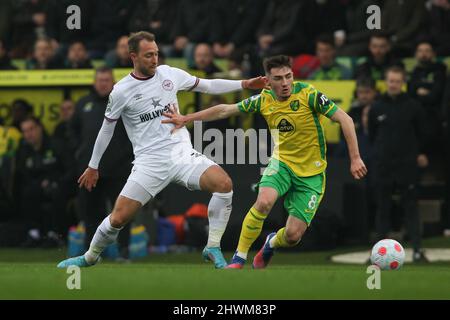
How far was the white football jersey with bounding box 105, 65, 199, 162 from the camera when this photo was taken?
40.2ft

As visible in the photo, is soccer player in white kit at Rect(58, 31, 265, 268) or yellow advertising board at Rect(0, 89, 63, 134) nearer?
soccer player in white kit at Rect(58, 31, 265, 268)

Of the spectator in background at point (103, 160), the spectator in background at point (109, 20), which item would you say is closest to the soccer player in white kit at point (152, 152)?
Answer: the spectator in background at point (103, 160)

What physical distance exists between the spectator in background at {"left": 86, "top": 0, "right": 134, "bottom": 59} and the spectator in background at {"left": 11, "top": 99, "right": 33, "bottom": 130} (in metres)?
2.29

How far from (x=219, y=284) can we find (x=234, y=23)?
988cm

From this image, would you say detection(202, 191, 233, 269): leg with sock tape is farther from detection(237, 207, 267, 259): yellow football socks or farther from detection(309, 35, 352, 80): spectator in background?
detection(309, 35, 352, 80): spectator in background

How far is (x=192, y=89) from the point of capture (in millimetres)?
12672

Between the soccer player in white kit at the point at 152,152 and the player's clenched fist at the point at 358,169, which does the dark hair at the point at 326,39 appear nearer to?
the soccer player in white kit at the point at 152,152

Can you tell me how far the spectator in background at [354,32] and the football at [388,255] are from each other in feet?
21.5

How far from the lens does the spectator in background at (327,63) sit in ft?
58.0

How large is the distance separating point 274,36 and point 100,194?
469 centimetres

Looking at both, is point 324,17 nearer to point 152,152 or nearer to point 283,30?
point 283,30

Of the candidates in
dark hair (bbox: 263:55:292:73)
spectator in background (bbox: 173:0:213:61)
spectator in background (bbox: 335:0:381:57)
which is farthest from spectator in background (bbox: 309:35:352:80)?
dark hair (bbox: 263:55:292:73)

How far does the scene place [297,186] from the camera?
12.4 m

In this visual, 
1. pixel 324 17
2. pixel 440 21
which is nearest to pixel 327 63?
pixel 324 17
